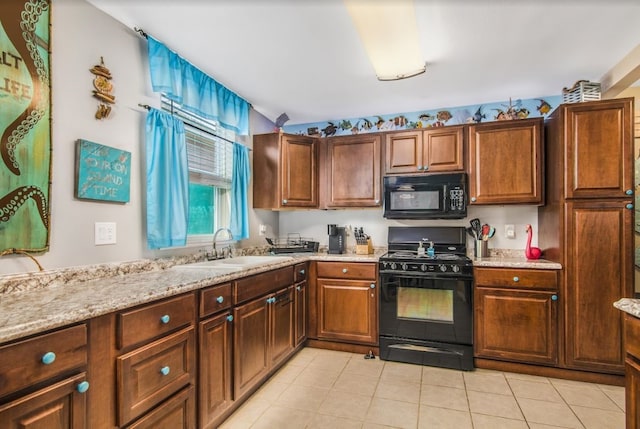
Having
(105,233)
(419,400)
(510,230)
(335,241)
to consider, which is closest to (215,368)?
(105,233)

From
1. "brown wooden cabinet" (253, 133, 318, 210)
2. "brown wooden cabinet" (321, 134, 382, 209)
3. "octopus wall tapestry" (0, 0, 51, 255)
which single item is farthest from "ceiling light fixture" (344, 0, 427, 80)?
"octopus wall tapestry" (0, 0, 51, 255)

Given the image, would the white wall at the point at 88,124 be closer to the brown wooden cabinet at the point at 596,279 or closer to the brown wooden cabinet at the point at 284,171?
the brown wooden cabinet at the point at 284,171

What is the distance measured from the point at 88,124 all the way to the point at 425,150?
269cm

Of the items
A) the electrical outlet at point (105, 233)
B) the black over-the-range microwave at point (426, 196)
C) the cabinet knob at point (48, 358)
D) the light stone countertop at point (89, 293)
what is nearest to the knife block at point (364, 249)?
the black over-the-range microwave at point (426, 196)

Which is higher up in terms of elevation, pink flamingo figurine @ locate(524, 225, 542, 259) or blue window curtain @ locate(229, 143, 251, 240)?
blue window curtain @ locate(229, 143, 251, 240)

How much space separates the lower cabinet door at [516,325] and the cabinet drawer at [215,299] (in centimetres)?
206

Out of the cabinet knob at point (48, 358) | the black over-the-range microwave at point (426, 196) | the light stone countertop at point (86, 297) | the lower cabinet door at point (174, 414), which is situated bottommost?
the lower cabinet door at point (174, 414)

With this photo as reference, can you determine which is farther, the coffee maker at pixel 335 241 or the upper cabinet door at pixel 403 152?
the coffee maker at pixel 335 241

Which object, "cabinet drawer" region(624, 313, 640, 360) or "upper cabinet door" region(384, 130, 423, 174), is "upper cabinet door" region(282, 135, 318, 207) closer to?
"upper cabinet door" region(384, 130, 423, 174)

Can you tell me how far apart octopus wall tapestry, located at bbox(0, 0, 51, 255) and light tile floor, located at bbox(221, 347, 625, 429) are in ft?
4.96

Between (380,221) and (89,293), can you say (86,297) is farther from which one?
(380,221)

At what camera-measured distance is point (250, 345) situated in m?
2.20

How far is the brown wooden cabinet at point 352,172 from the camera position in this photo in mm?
3354

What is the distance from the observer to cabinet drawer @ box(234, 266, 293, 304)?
82.6 inches
